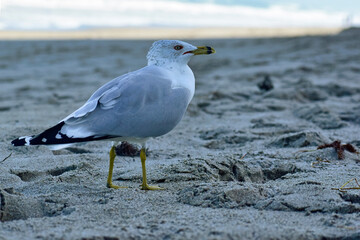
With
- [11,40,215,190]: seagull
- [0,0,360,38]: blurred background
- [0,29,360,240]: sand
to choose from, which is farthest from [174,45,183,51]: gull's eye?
[0,0,360,38]: blurred background

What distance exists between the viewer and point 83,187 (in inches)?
104

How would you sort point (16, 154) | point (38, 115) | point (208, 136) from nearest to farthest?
1. point (16, 154)
2. point (208, 136)
3. point (38, 115)

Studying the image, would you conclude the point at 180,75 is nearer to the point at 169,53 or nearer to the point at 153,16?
the point at 169,53

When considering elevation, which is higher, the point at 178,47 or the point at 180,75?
the point at 178,47

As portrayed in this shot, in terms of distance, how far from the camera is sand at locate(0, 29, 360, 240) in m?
2.04

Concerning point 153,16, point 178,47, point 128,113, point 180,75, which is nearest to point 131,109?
point 128,113

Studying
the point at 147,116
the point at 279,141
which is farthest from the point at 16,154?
the point at 279,141

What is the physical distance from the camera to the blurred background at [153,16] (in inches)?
710

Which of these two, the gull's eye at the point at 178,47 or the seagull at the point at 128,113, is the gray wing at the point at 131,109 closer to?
the seagull at the point at 128,113

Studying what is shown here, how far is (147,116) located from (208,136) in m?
1.42

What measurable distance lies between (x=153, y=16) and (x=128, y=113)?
71.4 ft

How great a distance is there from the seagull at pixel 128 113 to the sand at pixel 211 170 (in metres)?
0.26

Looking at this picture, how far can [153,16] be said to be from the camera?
941 inches

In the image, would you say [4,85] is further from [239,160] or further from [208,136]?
[239,160]
